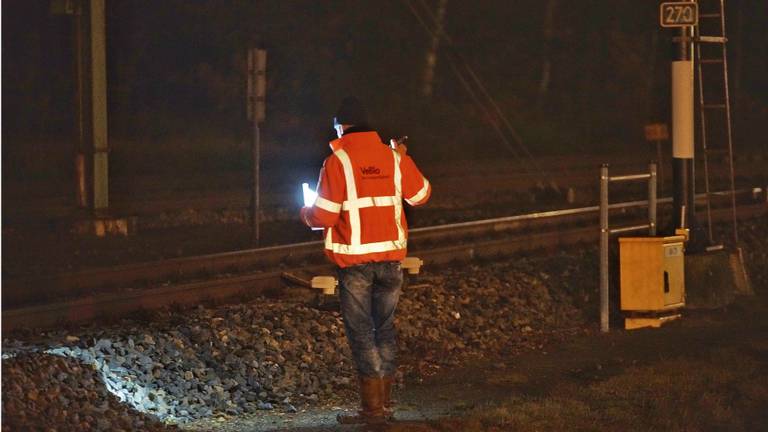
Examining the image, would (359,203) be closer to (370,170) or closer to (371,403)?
(370,170)

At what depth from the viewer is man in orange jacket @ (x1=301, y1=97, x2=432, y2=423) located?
25.5 ft

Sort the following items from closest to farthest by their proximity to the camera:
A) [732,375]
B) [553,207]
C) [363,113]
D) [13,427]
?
[13,427] → [363,113] → [732,375] → [553,207]

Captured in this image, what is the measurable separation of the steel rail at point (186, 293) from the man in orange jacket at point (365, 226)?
12.4 ft

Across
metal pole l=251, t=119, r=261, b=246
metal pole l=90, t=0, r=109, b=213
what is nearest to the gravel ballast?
metal pole l=251, t=119, r=261, b=246

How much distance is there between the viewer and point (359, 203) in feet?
25.6

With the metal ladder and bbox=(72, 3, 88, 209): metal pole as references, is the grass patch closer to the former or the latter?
the metal ladder

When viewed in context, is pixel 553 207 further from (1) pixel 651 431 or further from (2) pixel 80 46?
(1) pixel 651 431

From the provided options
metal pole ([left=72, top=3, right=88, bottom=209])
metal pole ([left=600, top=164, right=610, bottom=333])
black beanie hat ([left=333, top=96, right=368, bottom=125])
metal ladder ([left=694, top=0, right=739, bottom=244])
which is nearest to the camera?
black beanie hat ([left=333, top=96, right=368, bottom=125])

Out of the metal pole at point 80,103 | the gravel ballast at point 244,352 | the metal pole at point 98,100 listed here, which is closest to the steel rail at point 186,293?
the gravel ballast at point 244,352

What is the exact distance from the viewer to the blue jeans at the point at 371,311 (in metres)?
7.94

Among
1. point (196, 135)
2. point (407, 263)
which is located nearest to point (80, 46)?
point (407, 263)

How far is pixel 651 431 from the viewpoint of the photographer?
8.23m

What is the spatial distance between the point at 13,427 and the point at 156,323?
142 inches

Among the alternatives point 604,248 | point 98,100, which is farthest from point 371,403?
point 98,100
